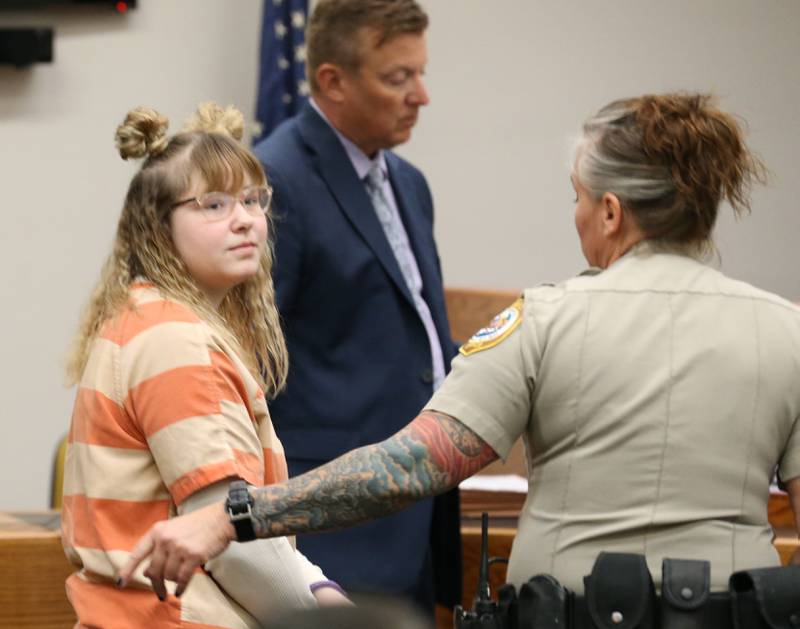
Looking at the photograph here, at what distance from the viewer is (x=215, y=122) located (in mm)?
2324

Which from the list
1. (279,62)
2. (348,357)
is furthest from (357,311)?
(279,62)

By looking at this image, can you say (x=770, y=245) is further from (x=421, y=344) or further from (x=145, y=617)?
(x=145, y=617)

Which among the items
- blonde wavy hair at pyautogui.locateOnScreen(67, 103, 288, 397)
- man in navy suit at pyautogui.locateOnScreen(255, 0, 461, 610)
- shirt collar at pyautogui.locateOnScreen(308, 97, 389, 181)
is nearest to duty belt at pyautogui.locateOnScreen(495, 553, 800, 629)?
blonde wavy hair at pyautogui.locateOnScreen(67, 103, 288, 397)

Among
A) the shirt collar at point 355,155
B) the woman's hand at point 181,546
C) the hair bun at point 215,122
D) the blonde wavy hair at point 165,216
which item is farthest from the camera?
the shirt collar at point 355,155

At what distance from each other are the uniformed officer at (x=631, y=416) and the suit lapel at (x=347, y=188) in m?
1.27

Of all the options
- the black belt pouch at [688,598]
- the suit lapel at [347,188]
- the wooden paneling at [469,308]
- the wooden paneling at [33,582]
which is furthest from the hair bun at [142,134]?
the wooden paneling at [469,308]

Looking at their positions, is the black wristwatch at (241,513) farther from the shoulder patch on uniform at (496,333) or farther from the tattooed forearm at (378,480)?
the shoulder patch on uniform at (496,333)

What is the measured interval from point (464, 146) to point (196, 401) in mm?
3525

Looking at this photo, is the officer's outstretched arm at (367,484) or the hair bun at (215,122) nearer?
the officer's outstretched arm at (367,484)

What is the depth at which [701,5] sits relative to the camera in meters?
5.51

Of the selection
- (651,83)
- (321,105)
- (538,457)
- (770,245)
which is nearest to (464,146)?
(651,83)

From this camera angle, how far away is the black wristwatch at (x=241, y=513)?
195 centimetres

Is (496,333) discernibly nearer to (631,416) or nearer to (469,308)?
(631,416)

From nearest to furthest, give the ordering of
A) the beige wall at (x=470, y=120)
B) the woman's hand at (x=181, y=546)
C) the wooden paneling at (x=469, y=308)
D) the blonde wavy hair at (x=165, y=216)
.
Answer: the woman's hand at (x=181, y=546) → the blonde wavy hair at (x=165, y=216) → the wooden paneling at (x=469, y=308) → the beige wall at (x=470, y=120)
